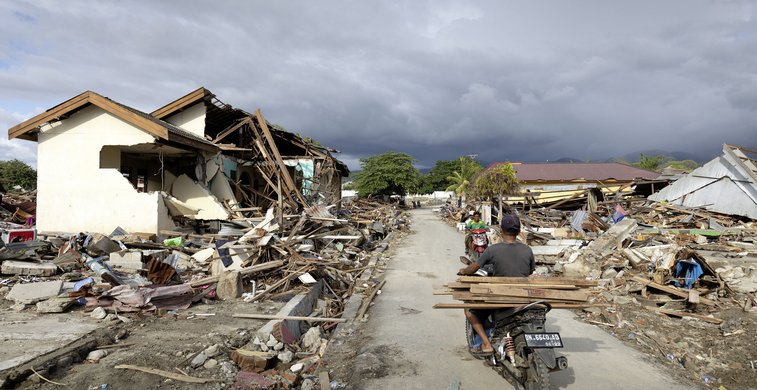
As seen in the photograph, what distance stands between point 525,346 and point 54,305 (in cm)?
717

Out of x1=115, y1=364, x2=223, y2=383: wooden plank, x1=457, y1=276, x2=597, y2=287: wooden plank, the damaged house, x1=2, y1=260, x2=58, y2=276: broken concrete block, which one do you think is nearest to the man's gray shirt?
x1=457, y1=276, x2=597, y2=287: wooden plank

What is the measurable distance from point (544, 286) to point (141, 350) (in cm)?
498

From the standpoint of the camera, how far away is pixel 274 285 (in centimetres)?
927

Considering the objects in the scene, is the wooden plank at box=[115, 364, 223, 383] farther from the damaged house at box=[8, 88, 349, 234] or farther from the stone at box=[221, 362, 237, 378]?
the damaged house at box=[8, 88, 349, 234]

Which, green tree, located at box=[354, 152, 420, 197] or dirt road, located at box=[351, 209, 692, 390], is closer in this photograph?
dirt road, located at box=[351, 209, 692, 390]

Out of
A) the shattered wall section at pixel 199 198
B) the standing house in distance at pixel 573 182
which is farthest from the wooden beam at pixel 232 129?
the standing house in distance at pixel 573 182

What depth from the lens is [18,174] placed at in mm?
37531

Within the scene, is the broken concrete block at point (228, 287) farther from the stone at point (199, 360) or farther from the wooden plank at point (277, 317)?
the stone at point (199, 360)

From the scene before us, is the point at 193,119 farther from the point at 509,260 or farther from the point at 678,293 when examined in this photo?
the point at 678,293

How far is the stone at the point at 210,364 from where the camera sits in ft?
17.9

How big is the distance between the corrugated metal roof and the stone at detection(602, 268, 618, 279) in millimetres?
35515

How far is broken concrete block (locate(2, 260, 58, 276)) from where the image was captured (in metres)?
8.90

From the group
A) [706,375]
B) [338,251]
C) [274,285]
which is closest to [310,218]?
[338,251]

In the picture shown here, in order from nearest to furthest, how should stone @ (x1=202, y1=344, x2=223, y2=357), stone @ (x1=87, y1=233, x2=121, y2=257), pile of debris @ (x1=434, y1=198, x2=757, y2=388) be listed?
stone @ (x1=202, y1=344, x2=223, y2=357)
pile of debris @ (x1=434, y1=198, x2=757, y2=388)
stone @ (x1=87, y1=233, x2=121, y2=257)
